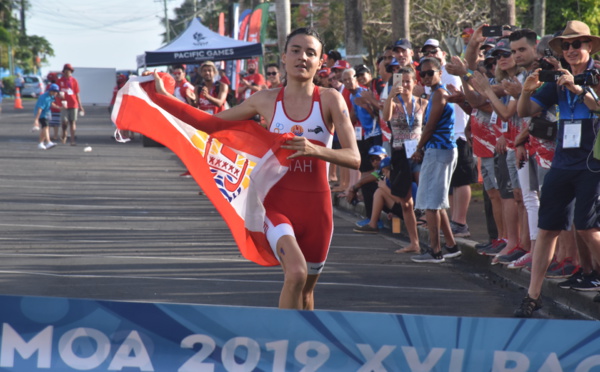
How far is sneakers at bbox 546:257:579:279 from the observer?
8.45 meters

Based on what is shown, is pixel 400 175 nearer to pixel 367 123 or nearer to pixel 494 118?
pixel 494 118

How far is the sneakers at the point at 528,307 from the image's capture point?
739 centimetres

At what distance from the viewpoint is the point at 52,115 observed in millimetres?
28422

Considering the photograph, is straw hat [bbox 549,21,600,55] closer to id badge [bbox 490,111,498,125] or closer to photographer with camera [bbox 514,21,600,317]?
photographer with camera [bbox 514,21,600,317]

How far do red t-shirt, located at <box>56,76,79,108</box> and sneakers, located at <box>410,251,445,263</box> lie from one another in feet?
61.8

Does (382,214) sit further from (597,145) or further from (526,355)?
(526,355)

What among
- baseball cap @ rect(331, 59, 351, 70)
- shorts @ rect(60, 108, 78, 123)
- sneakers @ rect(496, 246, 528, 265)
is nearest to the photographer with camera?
sneakers @ rect(496, 246, 528, 265)

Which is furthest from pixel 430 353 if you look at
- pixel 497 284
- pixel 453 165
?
pixel 453 165

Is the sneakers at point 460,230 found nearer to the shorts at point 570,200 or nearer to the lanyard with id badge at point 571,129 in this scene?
the shorts at point 570,200

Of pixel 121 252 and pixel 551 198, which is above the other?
pixel 551 198

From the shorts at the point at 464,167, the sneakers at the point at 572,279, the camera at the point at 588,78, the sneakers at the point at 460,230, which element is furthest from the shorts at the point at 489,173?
the camera at the point at 588,78

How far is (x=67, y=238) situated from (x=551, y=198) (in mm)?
6440

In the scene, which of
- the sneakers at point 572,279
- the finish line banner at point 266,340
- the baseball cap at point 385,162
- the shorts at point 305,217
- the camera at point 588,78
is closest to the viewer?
the finish line banner at point 266,340

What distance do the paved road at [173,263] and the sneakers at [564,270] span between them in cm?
35
